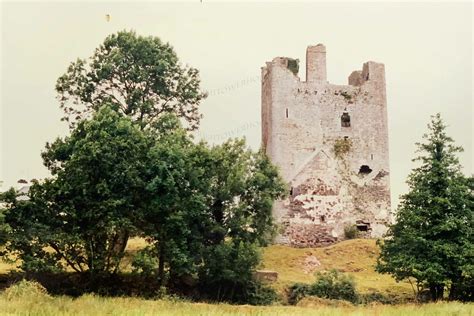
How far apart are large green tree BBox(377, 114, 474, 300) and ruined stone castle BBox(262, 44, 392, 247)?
48.3ft

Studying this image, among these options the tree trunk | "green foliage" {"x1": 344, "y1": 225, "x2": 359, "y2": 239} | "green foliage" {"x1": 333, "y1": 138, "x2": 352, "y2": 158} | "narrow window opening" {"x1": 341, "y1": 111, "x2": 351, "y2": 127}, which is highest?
A: "narrow window opening" {"x1": 341, "y1": 111, "x2": 351, "y2": 127}

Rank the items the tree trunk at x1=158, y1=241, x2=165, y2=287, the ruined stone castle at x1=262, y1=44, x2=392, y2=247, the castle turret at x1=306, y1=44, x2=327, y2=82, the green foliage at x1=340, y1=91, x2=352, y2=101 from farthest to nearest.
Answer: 1. the green foliage at x1=340, y1=91, x2=352, y2=101
2. the castle turret at x1=306, y1=44, x2=327, y2=82
3. the ruined stone castle at x1=262, y1=44, x2=392, y2=247
4. the tree trunk at x1=158, y1=241, x2=165, y2=287

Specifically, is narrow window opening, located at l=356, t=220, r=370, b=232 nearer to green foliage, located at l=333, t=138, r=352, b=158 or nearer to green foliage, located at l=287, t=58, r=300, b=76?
green foliage, located at l=333, t=138, r=352, b=158

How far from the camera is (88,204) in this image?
2530 cm

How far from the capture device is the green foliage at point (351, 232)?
135 feet

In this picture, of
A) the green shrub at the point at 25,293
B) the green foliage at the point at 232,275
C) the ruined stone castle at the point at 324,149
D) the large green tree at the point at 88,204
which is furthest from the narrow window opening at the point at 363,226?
the green shrub at the point at 25,293

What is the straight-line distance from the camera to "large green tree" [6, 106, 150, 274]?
24953mm

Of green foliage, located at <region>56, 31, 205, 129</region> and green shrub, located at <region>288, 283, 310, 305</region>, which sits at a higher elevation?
green foliage, located at <region>56, 31, 205, 129</region>

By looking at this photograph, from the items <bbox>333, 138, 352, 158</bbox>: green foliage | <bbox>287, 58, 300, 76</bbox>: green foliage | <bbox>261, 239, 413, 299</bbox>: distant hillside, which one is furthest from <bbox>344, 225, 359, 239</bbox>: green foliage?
<bbox>287, 58, 300, 76</bbox>: green foliage

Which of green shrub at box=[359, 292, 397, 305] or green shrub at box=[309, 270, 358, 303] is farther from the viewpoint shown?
green shrub at box=[359, 292, 397, 305]

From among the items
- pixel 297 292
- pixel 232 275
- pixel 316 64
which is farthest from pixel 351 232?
pixel 232 275

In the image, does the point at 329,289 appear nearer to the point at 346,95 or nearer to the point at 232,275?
the point at 232,275

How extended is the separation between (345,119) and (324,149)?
267cm

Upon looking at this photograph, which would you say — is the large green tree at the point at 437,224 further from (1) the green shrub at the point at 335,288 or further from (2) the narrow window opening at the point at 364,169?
(2) the narrow window opening at the point at 364,169
